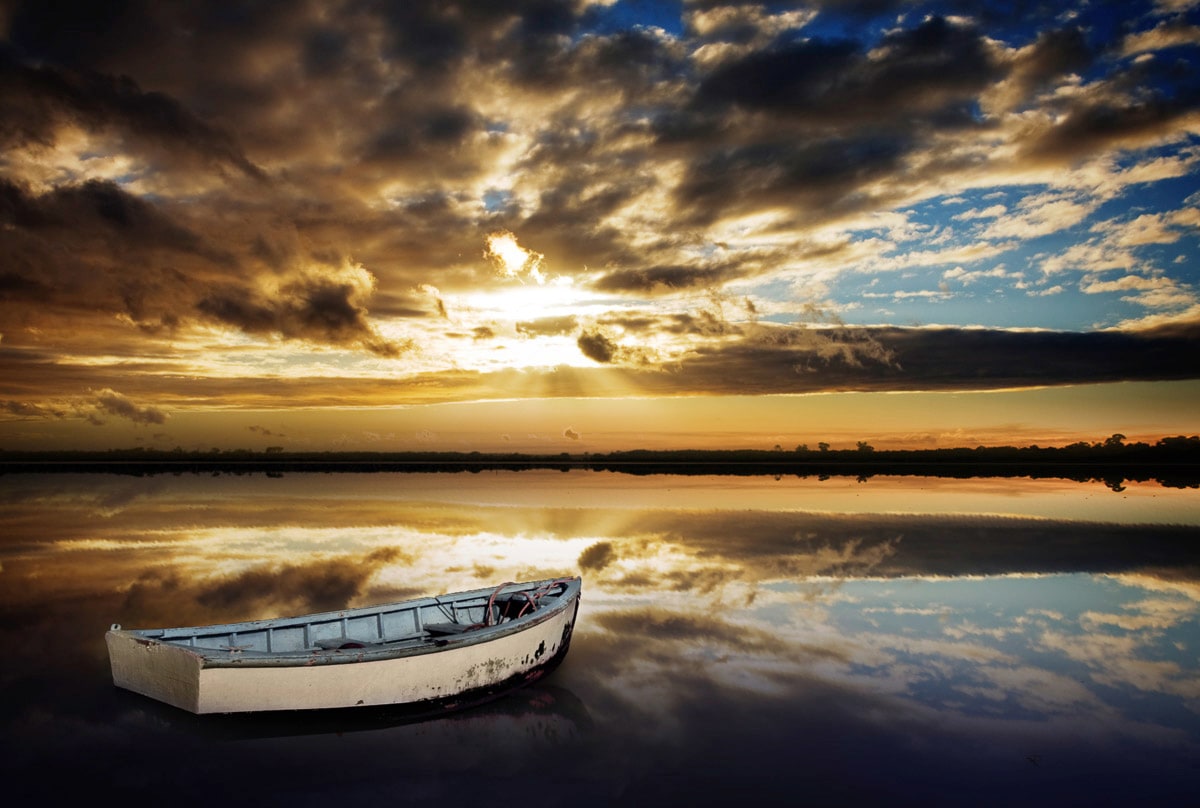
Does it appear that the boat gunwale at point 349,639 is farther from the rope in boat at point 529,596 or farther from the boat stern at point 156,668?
the rope in boat at point 529,596

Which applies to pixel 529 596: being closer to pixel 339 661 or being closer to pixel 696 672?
pixel 696 672

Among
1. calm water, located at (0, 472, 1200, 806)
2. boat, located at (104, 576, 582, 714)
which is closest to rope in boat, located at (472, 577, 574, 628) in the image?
boat, located at (104, 576, 582, 714)

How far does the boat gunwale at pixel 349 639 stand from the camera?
1041 cm

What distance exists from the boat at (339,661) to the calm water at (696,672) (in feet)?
1.43

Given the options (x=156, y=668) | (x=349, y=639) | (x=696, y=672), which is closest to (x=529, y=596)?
(x=349, y=639)

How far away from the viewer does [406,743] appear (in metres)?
10.4

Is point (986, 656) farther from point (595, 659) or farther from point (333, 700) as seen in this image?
point (333, 700)

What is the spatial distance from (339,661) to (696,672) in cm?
642

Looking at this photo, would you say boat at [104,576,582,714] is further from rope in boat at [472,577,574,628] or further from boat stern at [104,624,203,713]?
rope in boat at [472,577,574,628]

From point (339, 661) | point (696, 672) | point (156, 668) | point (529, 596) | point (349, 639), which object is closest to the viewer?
point (339, 661)

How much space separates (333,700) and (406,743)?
4.33 ft

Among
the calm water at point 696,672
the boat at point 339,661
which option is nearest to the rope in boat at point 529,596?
the boat at point 339,661

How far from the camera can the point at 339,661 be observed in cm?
1062

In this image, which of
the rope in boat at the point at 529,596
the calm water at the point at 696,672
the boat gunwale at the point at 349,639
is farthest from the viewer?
the rope in boat at the point at 529,596
